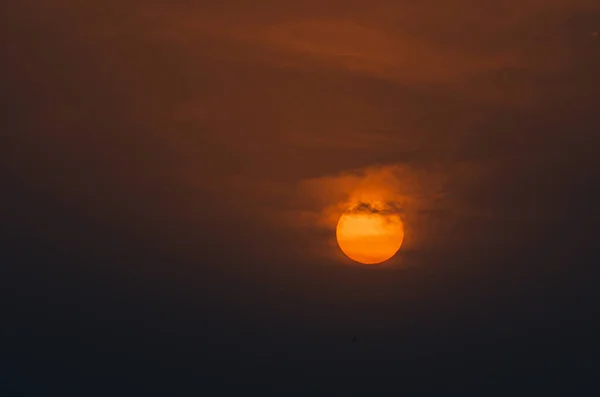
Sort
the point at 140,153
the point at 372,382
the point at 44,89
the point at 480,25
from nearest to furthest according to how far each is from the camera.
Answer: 1. the point at 480,25
2. the point at 44,89
3. the point at 140,153
4. the point at 372,382

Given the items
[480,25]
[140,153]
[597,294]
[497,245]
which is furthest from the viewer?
[597,294]

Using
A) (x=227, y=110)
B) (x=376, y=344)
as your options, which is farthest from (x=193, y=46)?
(x=376, y=344)

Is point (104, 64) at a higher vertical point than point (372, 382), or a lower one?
lower

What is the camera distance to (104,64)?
11.4ft

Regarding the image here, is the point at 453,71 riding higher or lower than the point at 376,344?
lower

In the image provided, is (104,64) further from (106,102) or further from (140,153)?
(140,153)

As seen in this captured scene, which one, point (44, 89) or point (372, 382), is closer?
point (44, 89)

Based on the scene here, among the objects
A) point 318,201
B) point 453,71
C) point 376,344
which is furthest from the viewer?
point 376,344

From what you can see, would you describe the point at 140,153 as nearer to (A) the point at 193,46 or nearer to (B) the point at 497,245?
(A) the point at 193,46

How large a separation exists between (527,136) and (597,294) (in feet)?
5.03

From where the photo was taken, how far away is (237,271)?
4898 mm

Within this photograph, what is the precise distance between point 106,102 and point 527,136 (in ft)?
5.67

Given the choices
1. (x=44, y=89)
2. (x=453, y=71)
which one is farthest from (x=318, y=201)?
(x=44, y=89)

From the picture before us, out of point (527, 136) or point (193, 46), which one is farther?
point (527, 136)
